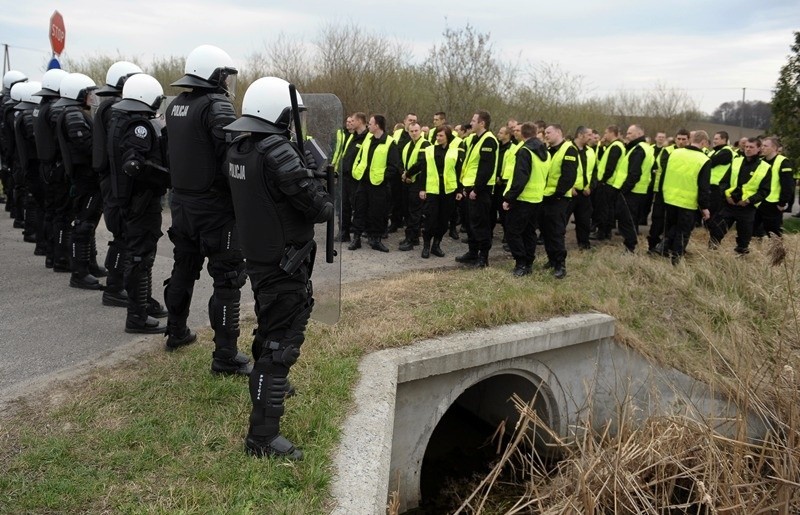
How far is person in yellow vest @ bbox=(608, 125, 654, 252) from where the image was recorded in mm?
10328

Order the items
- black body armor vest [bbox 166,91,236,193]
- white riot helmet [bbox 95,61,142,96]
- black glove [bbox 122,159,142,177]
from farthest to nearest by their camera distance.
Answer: white riot helmet [bbox 95,61,142,96], black glove [bbox 122,159,142,177], black body armor vest [bbox 166,91,236,193]

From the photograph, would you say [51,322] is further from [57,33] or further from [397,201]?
[397,201]

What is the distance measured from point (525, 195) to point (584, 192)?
8.98ft

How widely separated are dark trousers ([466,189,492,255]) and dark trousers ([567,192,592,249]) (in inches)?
87.4

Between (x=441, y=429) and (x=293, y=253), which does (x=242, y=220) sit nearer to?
(x=293, y=253)

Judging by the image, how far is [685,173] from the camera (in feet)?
29.9

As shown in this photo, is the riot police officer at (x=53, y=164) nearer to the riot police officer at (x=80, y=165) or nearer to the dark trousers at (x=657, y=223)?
the riot police officer at (x=80, y=165)

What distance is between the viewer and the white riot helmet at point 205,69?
438 centimetres

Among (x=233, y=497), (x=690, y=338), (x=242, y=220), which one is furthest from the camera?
(x=690, y=338)

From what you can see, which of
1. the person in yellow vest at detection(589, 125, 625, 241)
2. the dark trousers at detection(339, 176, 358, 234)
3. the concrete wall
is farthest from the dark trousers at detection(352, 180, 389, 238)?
the person in yellow vest at detection(589, 125, 625, 241)

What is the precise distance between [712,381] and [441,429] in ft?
15.1

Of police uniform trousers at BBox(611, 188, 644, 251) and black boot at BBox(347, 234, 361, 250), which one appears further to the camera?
police uniform trousers at BBox(611, 188, 644, 251)

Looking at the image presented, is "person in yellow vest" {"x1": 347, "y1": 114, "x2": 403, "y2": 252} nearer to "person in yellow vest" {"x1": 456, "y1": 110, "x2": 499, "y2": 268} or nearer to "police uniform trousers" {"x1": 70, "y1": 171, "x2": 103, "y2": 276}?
"person in yellow vest" {"x1": 456, "y1": 110, "x2": 499, "y2": 268}

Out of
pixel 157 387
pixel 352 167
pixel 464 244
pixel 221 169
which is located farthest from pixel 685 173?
pixel 157 387
